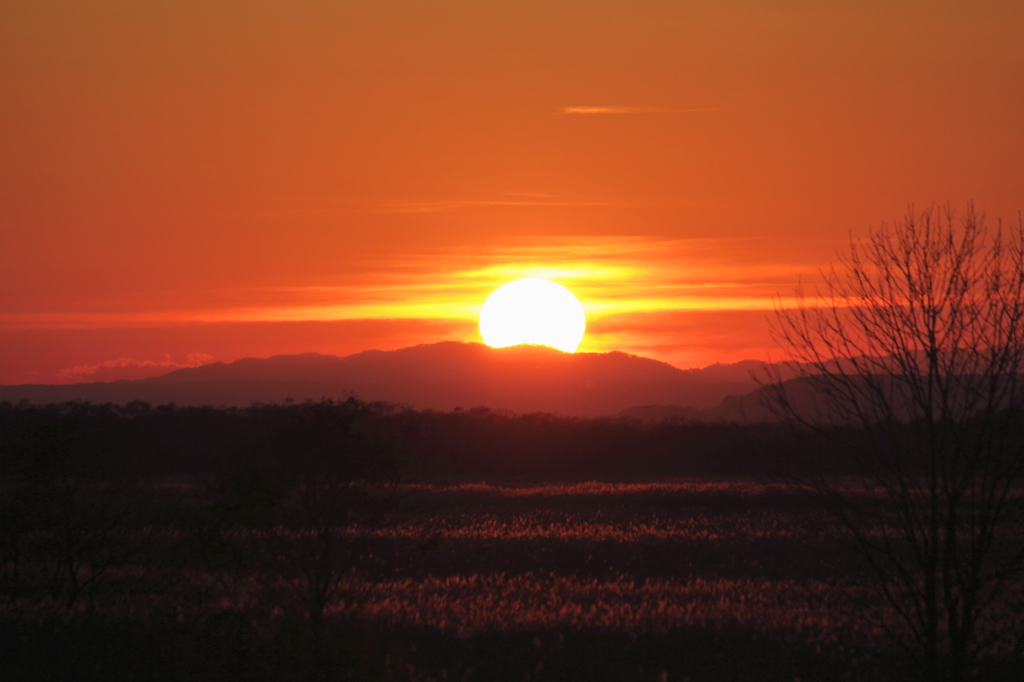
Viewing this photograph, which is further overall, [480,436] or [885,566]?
[480,436]

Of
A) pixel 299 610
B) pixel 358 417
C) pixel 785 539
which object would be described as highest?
pixel 358 417

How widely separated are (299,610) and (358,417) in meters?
2.75

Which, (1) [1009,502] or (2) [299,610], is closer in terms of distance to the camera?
(1) [1009,502]

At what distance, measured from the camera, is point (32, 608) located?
36.1 ft

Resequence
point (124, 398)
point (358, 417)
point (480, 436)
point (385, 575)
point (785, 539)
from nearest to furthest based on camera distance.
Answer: point (358, 417) → point (385, 575) → point (785, 539) → point (480, 436) → point (124, 398)

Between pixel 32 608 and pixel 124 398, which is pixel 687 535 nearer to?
pixel 32 608

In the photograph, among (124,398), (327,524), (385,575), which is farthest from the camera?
(124,398)

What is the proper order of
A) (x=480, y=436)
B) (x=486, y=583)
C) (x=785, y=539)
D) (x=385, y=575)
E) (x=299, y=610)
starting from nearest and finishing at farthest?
1. (x=299, y=610)
2. (x=486, y=583)
3. (x=385, y=575)
4. (x=785, y=539)
5. (x=480, y=436)

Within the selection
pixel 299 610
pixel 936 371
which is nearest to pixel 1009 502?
pixel 936 371

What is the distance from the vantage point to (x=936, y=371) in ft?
23.4

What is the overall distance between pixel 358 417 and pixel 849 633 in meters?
7.19

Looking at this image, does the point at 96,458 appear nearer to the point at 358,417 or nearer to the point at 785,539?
the point at 358,417

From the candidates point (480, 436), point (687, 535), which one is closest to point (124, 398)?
point (480, 436)

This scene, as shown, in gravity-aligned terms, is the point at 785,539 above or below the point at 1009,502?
below
